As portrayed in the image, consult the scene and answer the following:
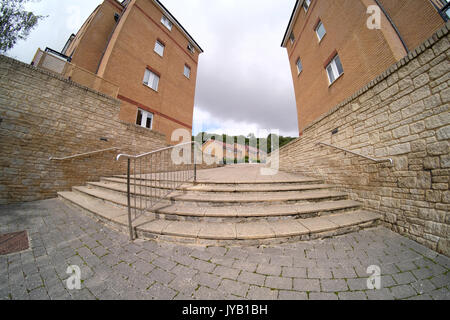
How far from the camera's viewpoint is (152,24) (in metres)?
10.2

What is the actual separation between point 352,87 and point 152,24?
13688 millimetres

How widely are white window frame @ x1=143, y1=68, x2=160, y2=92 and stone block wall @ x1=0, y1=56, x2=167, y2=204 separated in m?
4.86

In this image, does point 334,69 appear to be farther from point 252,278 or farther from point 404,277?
point 252,278

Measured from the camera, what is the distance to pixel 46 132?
436 centimetres

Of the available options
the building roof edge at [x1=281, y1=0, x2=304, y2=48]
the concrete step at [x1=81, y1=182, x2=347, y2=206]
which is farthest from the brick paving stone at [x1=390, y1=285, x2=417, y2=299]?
the building roof edge at [x1=281, y1=0, x2=304, y2=48]

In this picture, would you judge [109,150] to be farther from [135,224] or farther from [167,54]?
[167,54]

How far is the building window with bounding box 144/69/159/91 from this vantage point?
944cm

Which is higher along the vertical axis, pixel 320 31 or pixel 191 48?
pixel 191 48

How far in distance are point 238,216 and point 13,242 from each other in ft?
11.8

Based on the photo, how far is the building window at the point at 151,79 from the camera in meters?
9.44

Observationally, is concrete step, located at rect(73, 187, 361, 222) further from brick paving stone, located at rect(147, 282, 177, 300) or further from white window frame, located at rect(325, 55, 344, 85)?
white window frame, located at rect(325, 55, 344, 85)

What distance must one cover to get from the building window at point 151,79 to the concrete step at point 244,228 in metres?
9.68

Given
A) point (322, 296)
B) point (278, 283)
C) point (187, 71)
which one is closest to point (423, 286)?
point (322, 296)
